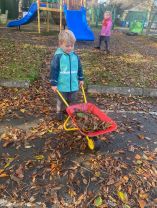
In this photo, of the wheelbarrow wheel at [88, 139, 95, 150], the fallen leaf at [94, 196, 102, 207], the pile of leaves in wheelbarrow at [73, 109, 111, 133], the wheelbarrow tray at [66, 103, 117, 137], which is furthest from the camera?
the wheelbarrow wheel at [88, 139, 95, 150]

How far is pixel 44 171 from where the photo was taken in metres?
3.75

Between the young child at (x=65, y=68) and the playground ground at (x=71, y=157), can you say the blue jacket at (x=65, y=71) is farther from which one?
the playground ground at (x=71, y=157)

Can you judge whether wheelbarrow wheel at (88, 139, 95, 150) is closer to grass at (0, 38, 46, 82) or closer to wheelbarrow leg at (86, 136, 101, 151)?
wheelbarrow leg at (86, 136, 101, 151)

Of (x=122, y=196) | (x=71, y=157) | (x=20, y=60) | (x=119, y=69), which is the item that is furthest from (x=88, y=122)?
(x=20, y=60)

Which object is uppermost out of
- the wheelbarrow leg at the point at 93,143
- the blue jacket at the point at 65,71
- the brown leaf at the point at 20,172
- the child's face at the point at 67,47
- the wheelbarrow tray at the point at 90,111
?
the child's face at the point at 67,47

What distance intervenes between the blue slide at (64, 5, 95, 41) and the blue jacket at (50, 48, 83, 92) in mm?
7811

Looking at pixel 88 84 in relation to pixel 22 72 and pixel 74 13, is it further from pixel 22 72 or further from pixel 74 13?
pixel 74 13

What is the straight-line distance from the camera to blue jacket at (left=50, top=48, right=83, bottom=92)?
447 centimetres

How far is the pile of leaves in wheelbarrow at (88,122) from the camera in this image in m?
3.97

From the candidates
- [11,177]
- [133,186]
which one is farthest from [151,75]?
[11,177]

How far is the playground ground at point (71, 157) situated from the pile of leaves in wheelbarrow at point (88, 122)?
421mm

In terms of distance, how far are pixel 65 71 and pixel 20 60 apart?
4.04m

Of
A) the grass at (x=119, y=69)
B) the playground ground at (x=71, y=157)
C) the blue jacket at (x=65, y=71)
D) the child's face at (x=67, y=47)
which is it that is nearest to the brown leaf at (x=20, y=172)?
the playground ground at (x=71, y=157)

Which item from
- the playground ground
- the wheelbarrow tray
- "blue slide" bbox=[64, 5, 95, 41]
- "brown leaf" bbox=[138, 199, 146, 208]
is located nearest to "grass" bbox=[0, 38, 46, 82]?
the playground ground
